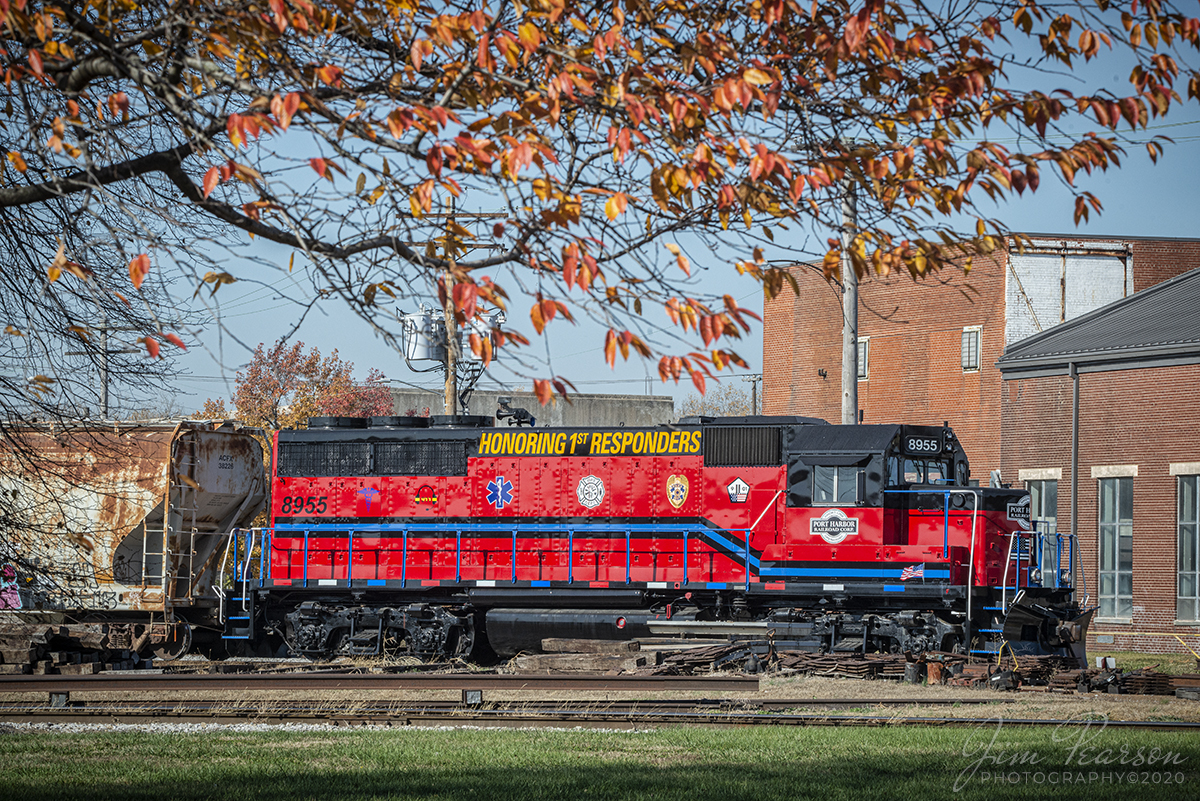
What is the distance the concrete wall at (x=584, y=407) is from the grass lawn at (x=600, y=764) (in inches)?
2057

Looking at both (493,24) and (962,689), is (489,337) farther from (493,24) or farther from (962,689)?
(962,689)

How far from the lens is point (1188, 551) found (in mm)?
26141

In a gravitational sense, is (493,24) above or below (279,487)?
above

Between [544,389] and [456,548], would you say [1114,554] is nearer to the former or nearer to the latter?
[456,548]

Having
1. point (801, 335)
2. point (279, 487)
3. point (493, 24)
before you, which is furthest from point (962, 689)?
point (801, 335)

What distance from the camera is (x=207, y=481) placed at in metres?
19.6

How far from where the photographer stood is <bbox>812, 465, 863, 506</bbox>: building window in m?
17.2

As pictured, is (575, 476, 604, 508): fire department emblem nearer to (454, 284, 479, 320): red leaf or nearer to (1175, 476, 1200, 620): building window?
(454, 284, 479, 320): red leaf

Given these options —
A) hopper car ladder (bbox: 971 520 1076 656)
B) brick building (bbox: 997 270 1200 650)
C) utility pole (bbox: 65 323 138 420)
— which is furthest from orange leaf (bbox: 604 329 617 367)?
brick building (bbox: 997 270 1200 650)

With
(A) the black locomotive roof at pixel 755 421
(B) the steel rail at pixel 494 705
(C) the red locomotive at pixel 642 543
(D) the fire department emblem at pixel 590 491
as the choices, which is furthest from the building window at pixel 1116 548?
(B) the steel rail at pixel 494 705

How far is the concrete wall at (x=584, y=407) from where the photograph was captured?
6438cm

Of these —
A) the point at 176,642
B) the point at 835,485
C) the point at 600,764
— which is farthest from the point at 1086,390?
the point at 600,764

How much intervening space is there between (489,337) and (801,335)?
129ft

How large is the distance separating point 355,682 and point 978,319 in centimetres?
2781
